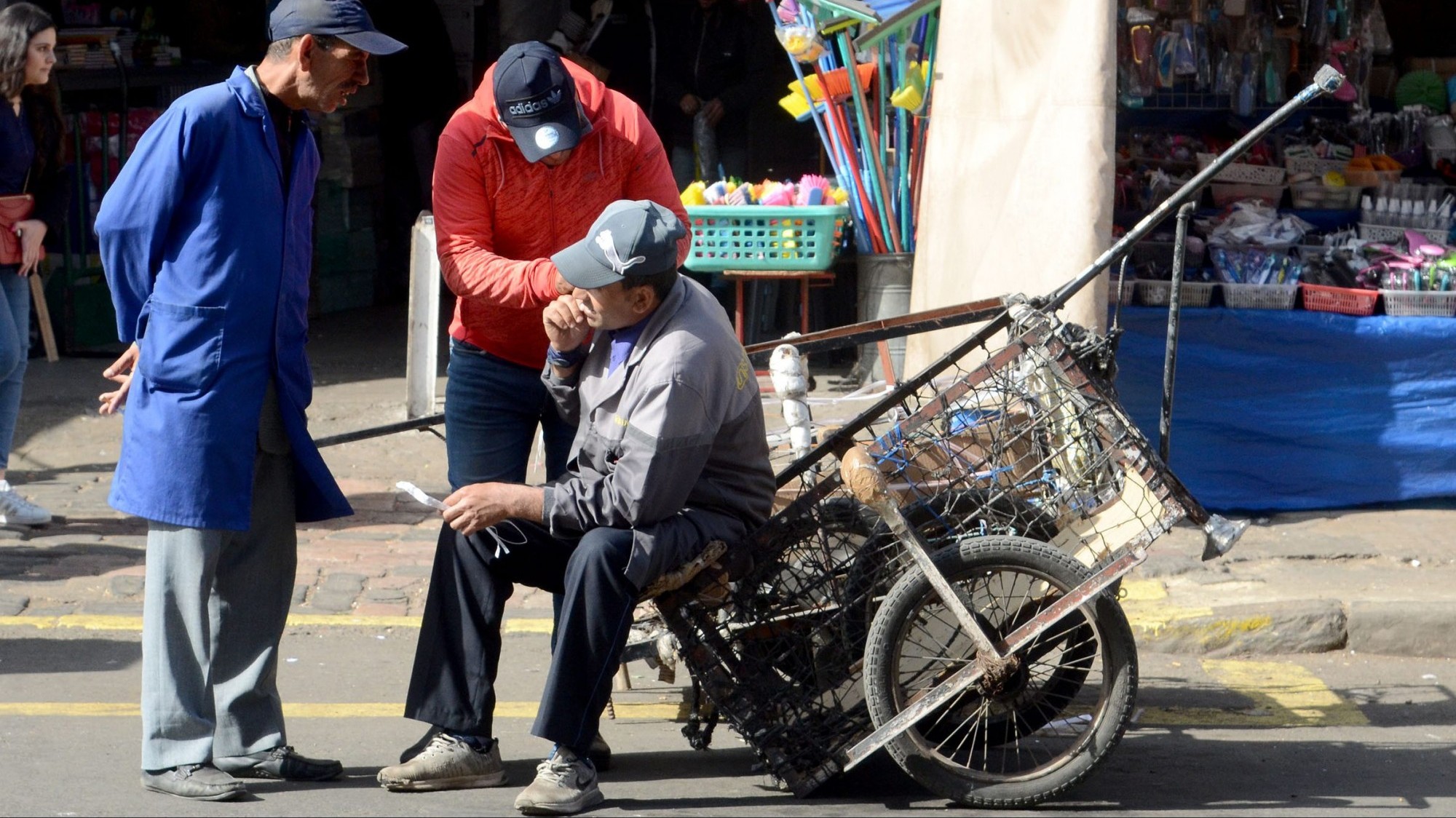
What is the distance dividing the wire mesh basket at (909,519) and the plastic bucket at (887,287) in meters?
3.33

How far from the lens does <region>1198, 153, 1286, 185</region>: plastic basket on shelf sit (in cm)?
676

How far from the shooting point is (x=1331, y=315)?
20.2 feet

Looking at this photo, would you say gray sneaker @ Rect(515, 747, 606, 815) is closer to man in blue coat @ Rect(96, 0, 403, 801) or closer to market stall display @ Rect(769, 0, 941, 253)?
man in blue coat @ Rect(96, 0, 403, 801)

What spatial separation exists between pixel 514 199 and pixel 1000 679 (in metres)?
1.65

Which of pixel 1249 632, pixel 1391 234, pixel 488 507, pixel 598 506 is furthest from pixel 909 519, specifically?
pixel 1391 234

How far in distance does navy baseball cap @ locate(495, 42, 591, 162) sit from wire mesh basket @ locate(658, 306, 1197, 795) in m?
1.03

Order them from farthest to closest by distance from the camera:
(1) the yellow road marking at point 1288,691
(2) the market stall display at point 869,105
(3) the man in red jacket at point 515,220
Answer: (2) the market stall display at point 869,105
(1) the yellow road marking at point 1288,691
(3) the man in red jacket at point 515,220

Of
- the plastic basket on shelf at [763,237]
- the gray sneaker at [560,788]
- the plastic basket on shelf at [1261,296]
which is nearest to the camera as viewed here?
the gray sneaker at [560,788]

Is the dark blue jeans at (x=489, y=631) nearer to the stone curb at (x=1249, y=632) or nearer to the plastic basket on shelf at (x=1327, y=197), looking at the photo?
the stone curb at (x=1249, y=632)

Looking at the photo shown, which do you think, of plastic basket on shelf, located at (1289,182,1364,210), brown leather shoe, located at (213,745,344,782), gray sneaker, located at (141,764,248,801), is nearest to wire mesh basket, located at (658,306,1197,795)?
brown leather shoe, located at (213,745,344,782)

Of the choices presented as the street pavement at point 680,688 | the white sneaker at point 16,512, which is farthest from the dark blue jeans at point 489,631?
the white sneaker at point 16,512

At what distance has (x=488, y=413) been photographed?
13.1 feet

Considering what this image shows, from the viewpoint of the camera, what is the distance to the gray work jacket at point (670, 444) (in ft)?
11.5

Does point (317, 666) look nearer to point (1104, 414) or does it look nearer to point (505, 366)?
point (505, 366)
